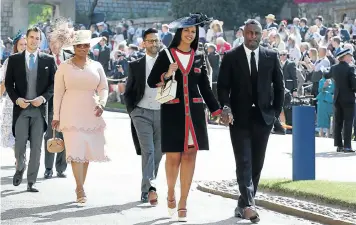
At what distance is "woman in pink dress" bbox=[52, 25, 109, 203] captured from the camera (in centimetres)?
1300

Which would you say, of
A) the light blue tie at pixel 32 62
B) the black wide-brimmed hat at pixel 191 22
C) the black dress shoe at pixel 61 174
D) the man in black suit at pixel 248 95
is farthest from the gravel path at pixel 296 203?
the light blue tie at pixel 32 62

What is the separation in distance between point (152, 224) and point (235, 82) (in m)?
1.70

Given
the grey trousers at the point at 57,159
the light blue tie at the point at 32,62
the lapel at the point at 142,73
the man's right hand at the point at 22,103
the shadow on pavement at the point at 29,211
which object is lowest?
the shadow on pavement at the point at 29,211

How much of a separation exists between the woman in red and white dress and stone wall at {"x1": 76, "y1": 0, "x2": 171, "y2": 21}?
47439 millimetres

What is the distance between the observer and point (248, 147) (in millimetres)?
11727

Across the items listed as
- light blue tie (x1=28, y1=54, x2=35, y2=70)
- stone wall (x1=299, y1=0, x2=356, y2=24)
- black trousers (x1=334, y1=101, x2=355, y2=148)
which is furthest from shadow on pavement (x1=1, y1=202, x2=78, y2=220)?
stone wall (x1=299, y1=0, x2=356, y2=24)

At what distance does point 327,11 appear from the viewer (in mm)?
44719

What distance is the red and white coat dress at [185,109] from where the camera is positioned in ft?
37.7

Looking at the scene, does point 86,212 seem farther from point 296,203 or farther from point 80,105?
point 296,203

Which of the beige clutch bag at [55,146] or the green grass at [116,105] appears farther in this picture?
the green grass at [116,105]

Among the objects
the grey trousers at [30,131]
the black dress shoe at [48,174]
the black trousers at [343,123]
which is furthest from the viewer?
the black trousers at [343,123]

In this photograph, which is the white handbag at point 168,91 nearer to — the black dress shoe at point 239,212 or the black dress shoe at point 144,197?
the black dress shoe at point 239,212

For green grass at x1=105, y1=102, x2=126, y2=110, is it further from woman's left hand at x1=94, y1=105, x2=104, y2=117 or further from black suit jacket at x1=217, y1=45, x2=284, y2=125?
black suit jacket at x1=217, y1=45, x2=284, y2=125

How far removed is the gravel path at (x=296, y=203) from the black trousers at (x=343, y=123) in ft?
20.3
